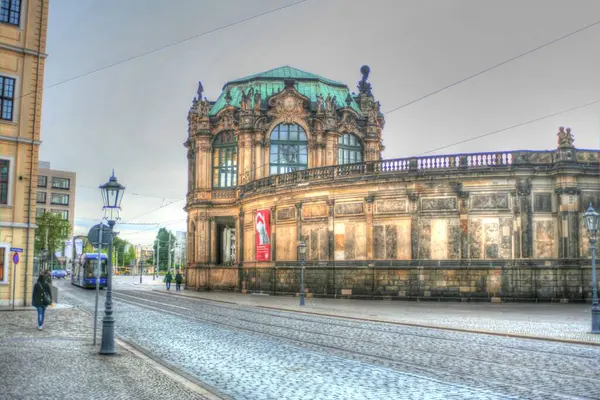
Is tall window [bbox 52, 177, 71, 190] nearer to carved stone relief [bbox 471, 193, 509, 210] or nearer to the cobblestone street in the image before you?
carved stone relief [bbox 471, 193, 509, 210]

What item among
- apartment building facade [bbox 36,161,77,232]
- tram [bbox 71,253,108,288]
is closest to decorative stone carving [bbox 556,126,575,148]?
tram [bbox 71,253,108,288]

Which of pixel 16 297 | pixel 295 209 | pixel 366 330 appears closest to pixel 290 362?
pixel 366 330

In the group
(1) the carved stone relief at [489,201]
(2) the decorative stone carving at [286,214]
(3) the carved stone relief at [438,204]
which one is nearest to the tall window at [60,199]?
(2) the decorative stone carving at [286,214]

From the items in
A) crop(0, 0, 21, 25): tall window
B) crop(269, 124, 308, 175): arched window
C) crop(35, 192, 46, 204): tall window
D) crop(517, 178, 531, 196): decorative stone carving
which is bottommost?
crop(517, 178, 531, 196): decorative stone carving

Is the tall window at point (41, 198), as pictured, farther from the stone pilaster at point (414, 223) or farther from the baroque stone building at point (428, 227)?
the stone pilaster at point (414, 223)

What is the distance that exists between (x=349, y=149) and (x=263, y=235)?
15680mm

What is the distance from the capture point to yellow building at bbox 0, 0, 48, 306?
31.9 metres

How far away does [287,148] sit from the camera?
58219 millimetres

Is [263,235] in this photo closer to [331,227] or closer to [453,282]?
[331,227]

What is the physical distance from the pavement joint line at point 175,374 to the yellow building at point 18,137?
1772 centimetres

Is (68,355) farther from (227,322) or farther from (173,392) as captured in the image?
(227,322)

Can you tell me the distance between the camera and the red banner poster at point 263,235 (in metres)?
47.2

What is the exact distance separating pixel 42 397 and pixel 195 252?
5078 centimetres

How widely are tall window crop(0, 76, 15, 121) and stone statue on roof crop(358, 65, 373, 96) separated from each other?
1482 inches
